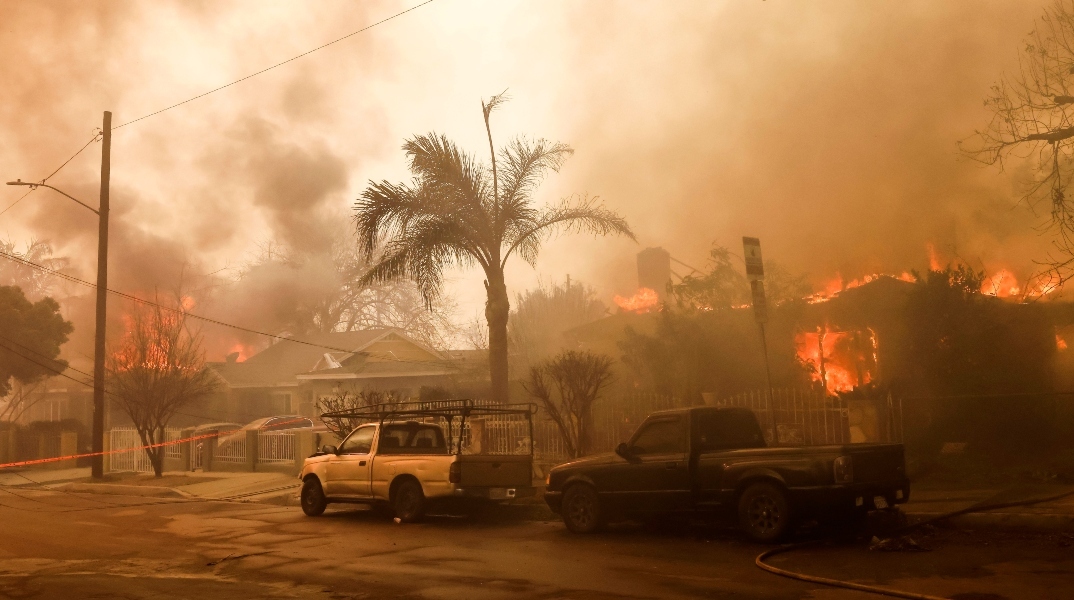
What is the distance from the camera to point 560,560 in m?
9.60

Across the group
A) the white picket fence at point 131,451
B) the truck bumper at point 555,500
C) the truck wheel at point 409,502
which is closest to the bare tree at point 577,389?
the truck wheel at point 409,502

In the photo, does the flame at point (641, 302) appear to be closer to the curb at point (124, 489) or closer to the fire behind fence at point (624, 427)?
the fire behind fence at point (624, 427)

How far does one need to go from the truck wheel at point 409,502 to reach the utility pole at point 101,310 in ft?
43.4

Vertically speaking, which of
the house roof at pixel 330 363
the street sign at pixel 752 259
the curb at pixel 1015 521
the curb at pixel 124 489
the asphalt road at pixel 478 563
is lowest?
the asphalt road at pixel 478 563

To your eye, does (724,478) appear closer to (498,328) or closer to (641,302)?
(498,328)

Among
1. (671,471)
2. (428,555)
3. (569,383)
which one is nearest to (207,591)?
(428,555)

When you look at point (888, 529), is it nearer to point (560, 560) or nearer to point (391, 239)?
Result: point (560, 560)

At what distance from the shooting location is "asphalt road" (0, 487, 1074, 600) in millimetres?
7699

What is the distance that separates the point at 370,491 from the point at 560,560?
17.9ft

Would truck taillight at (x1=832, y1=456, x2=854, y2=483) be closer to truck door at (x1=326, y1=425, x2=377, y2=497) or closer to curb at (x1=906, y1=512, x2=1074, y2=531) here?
curb at (x1=906, y1=512, x2=1074, y2=531)

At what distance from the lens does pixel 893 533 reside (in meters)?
9.78

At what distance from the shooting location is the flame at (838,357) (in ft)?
72.3

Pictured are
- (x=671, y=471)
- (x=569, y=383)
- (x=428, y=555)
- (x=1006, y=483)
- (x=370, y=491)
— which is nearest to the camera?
(x=428, y=555)

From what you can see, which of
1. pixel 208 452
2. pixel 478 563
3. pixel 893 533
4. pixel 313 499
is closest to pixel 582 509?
pixel 478 563
